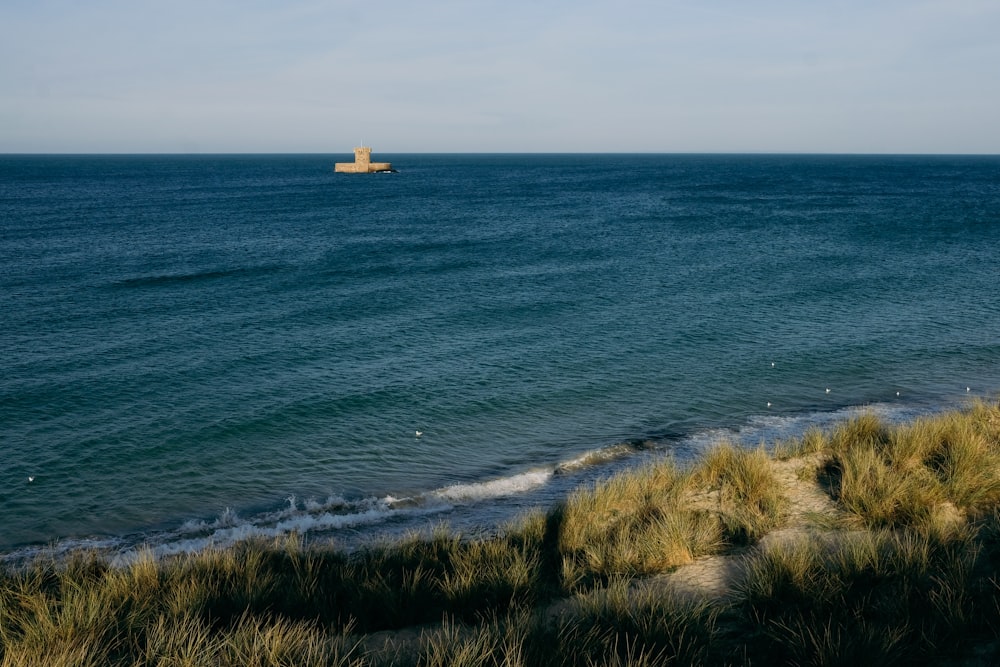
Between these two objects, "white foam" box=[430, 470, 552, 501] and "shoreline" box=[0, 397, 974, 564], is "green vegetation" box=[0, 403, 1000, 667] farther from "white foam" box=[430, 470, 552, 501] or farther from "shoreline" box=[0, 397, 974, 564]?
"white foam" box=[430, 470, 552, 501]

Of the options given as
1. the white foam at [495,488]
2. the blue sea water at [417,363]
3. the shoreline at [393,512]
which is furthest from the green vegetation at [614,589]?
the blue sea water at [417,363]

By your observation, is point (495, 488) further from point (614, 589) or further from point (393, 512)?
point (614, 589)

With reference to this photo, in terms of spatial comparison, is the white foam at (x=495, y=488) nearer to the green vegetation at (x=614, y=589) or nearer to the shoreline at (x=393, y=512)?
the shoreline at (x=393, y=512)

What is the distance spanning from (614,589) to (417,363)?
13.6m

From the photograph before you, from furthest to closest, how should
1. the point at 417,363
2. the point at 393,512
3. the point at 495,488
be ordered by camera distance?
the point at 417,363 → the point at 495,488 → the point at 393,512

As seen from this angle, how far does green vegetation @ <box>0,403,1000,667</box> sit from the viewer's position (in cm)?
595

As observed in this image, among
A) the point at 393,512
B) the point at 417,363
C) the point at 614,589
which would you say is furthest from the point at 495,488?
the point at 417,363

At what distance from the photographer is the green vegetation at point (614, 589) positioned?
5.95 metres

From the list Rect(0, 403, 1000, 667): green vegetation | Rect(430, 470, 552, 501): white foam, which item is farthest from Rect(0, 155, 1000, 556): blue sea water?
Rect(0, 403, 1000, 667): green vegetation

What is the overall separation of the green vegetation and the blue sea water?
312 centimetres

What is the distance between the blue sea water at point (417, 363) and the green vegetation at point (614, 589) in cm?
312

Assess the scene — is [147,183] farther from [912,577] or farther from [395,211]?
[912,577]

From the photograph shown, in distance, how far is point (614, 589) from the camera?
7.01 metres

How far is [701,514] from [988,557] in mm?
3109
